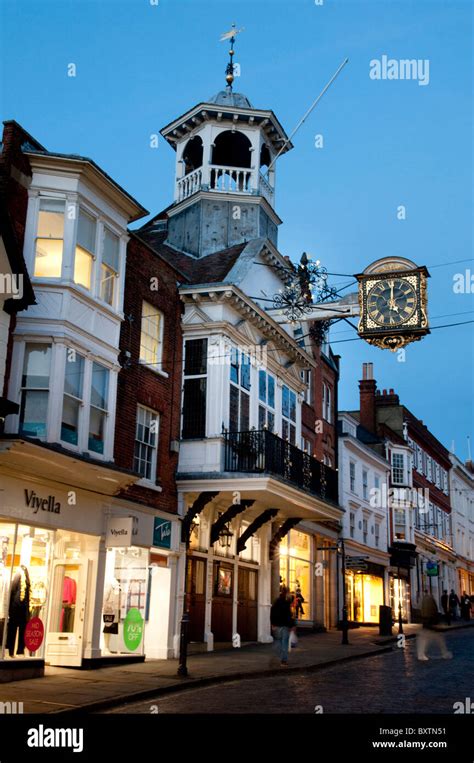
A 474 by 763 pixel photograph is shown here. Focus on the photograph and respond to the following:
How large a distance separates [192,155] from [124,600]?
15731 mm

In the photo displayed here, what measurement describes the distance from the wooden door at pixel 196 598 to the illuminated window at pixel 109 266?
730 centimetres

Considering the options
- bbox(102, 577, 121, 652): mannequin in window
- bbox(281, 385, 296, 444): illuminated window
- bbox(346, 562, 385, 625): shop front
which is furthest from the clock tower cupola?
bbox(346, 562, 385, 625): shop front

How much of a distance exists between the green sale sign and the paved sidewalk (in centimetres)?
53

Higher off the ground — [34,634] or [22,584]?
[22,584]

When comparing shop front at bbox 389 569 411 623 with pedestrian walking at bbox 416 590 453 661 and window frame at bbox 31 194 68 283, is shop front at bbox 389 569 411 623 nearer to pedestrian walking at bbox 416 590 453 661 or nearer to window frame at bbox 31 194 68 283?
pedestrian walking at bbox 416 590 453 661

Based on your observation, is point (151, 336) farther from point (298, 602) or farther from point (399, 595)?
point (399, 595)

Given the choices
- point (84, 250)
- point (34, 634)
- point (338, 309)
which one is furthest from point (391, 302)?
point (34, 634)

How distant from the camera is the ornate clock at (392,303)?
18703 millimetres

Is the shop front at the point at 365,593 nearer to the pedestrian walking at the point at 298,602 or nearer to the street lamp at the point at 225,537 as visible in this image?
the pedestrian walking at the point at 298,602

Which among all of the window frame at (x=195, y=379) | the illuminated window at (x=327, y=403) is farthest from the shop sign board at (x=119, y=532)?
the illuminated window at (x=327, y=403)

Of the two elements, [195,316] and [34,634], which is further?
[195,316]

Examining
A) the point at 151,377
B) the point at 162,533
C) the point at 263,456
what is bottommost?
the point at 162,533

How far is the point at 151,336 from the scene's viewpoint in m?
20.5
